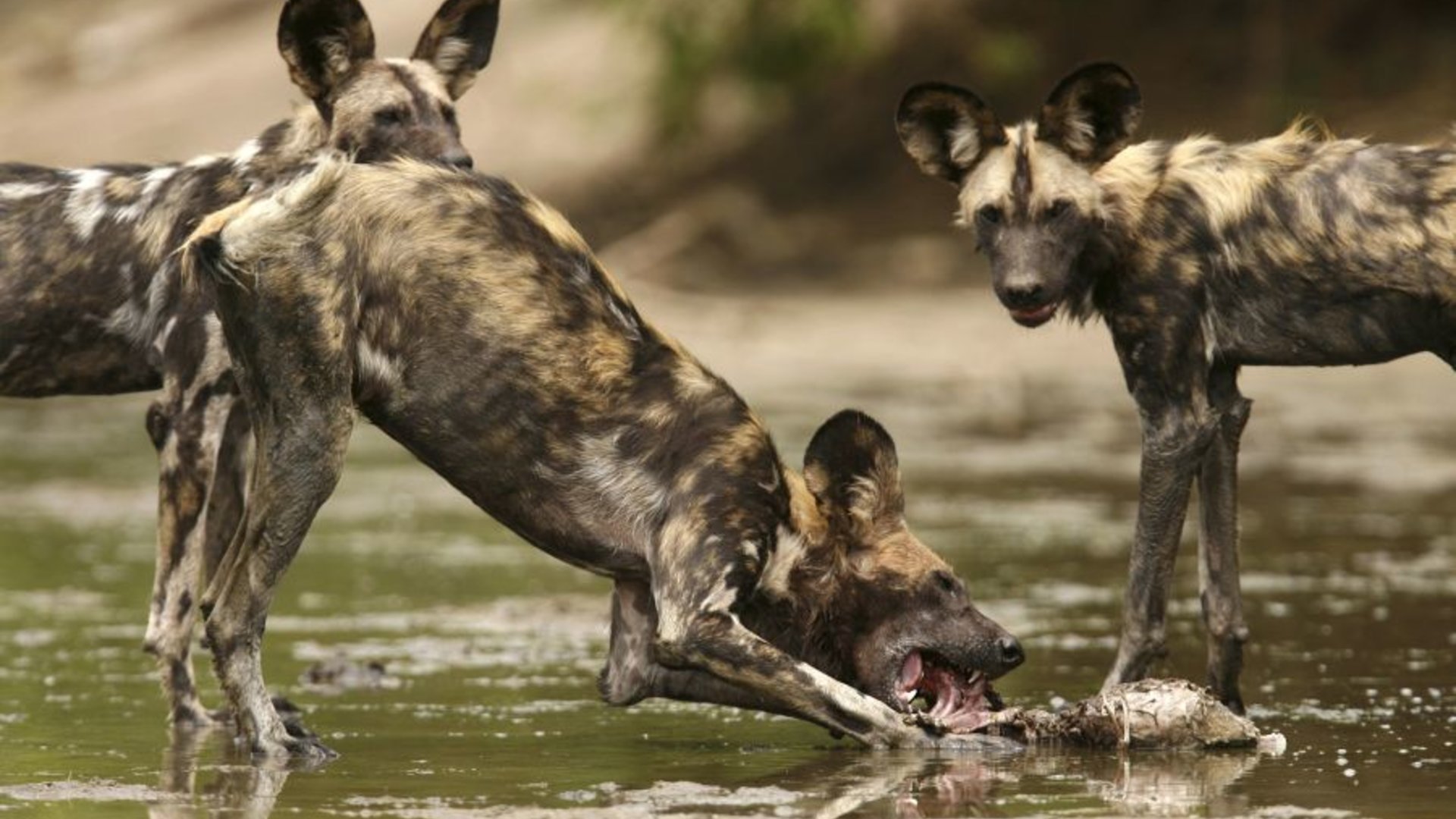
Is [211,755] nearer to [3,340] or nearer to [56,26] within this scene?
[3,340]

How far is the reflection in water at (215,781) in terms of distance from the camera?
5750 mm

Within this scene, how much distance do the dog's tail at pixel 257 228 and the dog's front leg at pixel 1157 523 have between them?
2.35 metres

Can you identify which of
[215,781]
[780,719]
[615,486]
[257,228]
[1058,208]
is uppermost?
[1058,208]

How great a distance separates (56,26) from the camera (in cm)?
3666

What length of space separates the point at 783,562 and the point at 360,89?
82.9 inches

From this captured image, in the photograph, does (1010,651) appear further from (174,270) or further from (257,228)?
(174,270)

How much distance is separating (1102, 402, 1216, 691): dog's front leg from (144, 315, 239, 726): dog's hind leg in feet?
8.33

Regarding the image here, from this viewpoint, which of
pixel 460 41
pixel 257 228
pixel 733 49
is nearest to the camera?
pixel 257 228

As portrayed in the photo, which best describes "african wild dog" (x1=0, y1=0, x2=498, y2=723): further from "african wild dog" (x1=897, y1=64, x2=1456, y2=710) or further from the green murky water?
"african wild dog" (x1=897, y1=64, x2=1456, y2=710)

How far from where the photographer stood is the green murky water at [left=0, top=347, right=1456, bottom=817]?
19.4 feet

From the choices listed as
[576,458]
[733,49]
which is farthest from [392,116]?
[733,49]

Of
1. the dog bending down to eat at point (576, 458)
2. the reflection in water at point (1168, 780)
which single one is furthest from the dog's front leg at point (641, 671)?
the reflection in water at point (1168, 780)

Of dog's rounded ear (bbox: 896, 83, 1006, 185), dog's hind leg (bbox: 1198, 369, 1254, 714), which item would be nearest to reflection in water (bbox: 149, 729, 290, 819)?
dog's rounded ear (bbox: 896, 83, 1006, 185)

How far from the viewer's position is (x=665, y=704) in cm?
761
